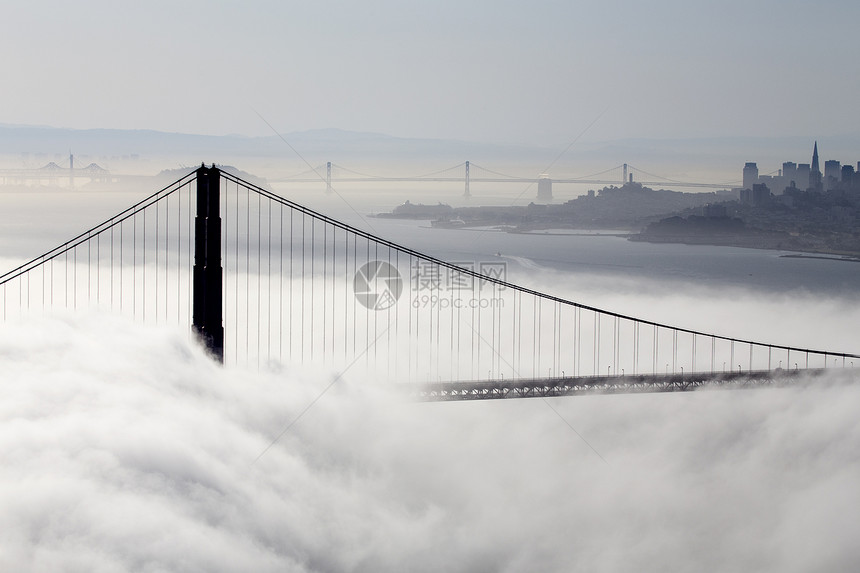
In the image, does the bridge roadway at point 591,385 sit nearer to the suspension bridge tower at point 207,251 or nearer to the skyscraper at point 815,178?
the suspension bridge tower at point 207,251

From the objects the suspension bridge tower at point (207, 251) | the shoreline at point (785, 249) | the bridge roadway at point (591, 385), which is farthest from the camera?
the shoreline at point (785, 249)

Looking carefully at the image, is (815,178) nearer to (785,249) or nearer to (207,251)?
(785,249)

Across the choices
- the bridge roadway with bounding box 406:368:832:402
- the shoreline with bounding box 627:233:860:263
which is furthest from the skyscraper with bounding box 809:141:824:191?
the bridge roadway with bounding box 406:368:832:402

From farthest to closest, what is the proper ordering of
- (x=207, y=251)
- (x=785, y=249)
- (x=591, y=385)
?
1. (x=785, y=249)
2. (x=591, y=385)
3. (x=207, y=251)

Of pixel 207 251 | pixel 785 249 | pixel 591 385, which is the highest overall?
pixel 207 251

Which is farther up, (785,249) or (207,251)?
(207,251)

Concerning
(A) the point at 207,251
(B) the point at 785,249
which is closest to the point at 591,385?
(A) the point at 207,251

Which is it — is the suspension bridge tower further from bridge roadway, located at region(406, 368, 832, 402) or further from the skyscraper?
the skyscraper

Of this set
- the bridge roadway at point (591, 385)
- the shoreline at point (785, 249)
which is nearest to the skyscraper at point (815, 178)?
the shoreline at point (785, 249)
